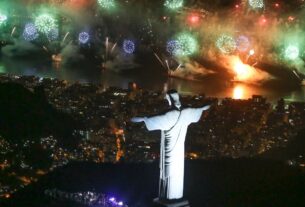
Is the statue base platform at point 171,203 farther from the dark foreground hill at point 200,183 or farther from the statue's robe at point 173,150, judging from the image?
the dark foreground hill at point 200,183

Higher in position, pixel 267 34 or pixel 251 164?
→ pixel 267 34

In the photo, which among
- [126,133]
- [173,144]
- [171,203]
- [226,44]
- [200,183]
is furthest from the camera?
[226,44]

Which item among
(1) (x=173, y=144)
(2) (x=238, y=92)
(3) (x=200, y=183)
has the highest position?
(2) (x=238, y=92)

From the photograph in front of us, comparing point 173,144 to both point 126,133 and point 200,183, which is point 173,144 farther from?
point 126,133

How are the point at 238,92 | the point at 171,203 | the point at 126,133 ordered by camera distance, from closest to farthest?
the point at 171,203 → the point at 126,133 → the point at 238,92

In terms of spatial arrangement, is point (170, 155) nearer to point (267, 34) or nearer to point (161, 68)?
point (161, 68)

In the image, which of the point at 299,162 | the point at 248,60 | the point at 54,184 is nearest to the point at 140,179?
the point at 54,184

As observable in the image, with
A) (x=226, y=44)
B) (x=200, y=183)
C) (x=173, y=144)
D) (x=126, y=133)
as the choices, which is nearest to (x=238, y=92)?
(x=226, y=44)

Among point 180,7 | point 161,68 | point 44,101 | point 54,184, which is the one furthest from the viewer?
point 180,7
